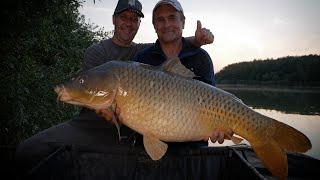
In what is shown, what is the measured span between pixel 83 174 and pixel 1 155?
0.69 m

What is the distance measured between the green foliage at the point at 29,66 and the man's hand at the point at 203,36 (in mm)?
1830

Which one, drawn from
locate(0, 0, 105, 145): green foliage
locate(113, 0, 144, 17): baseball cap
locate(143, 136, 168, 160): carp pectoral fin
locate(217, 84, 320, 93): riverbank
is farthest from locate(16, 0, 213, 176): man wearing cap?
locate(217, 84, 320, 93): riverbank

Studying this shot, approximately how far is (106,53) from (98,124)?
2.12 ft

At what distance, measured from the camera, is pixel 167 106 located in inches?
75.2

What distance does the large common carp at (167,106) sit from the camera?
1894 millimetres

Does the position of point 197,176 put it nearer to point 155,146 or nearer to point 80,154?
point 155,146

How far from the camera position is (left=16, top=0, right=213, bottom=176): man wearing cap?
2818mm

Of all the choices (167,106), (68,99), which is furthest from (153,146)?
(68,99)

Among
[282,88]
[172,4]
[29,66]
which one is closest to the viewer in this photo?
[172,4]

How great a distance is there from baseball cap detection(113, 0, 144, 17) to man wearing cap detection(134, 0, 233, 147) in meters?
0.46

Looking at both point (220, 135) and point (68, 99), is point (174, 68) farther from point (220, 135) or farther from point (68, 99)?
point (68, 99)

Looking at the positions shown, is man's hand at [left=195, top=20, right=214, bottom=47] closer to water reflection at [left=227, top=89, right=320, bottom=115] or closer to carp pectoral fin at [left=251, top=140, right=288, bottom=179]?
carp pectoral fin at [left=251, top=140, right=288, bottom=179]

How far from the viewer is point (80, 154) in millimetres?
2207

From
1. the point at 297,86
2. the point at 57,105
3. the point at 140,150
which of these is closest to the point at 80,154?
the point at 140,150
